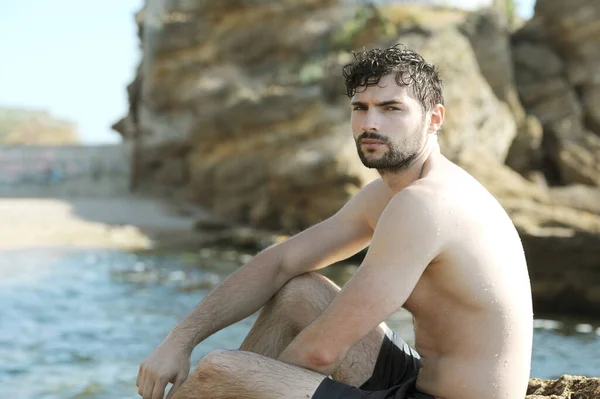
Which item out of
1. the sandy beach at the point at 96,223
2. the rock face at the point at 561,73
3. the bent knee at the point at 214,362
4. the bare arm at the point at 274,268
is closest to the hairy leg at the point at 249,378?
the bent knee at the point at 214,362

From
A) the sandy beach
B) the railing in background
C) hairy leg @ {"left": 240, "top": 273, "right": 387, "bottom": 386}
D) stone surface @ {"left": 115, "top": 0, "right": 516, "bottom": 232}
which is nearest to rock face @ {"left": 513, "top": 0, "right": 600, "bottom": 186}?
stone surface @ {"left": 115, "top": 0, "right": 516, "bottom": 232}

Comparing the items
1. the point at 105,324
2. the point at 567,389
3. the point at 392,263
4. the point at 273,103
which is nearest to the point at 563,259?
the point at 105,324

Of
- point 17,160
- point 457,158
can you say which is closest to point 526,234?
point 457,158

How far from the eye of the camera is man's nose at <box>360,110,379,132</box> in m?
2.77

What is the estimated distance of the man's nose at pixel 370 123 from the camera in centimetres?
277

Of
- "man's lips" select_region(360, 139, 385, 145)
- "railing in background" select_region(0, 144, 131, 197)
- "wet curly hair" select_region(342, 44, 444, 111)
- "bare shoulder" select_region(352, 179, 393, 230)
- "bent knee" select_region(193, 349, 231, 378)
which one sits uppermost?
"railing in background" select_region(0, 144, 131, 197)

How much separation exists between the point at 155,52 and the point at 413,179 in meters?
17.8

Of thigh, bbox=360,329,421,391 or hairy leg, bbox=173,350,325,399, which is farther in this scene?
thigh, bbox=360,329,421,391

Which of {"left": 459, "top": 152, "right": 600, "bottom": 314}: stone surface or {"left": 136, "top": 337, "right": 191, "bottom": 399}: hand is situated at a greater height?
{"left": 459, "top": 152, "right": 600, "bottom": 314}: stone surface

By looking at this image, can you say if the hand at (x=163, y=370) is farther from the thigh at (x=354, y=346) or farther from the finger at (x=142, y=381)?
the thigh at (x=354, y=346)

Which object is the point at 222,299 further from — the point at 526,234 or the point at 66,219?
the point at 66,219

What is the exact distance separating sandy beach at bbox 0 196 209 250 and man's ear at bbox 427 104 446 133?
1222cm

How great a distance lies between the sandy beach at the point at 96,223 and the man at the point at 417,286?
1224 centimetres

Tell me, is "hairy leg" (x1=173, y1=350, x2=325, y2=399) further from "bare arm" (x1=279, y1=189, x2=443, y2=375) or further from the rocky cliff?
the rocky cliff
